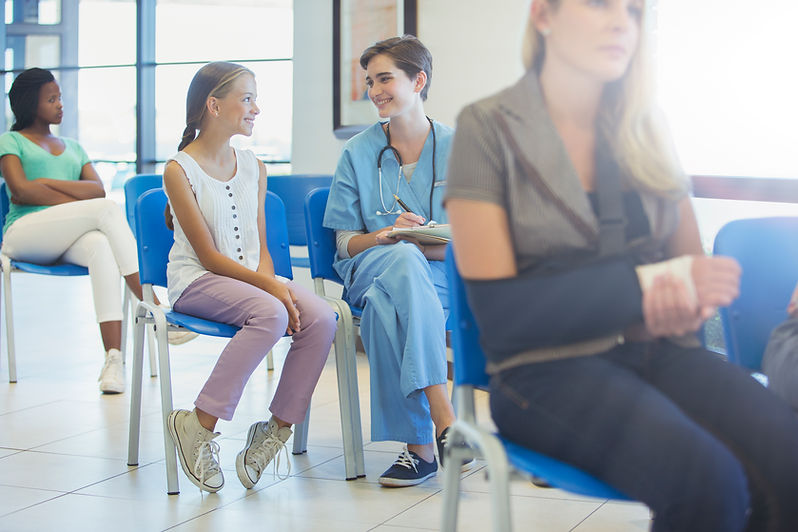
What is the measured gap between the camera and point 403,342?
2.37 metres

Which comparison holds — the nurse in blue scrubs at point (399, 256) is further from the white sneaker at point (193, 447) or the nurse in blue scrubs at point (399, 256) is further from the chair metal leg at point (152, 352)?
the chair metal leg at point (152, 352)

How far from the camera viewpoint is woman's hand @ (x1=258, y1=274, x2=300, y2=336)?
2.32m

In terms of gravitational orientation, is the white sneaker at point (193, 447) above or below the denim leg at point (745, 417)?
below

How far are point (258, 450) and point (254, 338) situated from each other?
28 centimetres

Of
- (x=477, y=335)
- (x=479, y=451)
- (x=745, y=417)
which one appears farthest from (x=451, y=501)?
(x=745, y=417)

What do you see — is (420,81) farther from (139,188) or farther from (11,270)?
(11,270)

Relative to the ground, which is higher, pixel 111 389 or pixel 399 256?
pixel 399 256

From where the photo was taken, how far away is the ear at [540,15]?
129 cm

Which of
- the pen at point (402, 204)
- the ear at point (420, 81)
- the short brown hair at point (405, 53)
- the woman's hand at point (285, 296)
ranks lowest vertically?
the woman's hand at point (285, 296)

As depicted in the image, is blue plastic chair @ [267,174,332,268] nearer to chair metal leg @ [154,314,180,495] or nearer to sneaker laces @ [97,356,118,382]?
sneaker laces @ [97,356,118,382]

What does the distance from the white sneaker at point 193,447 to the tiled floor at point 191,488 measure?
0.17ft

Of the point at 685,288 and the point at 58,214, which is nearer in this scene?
the point at 685,288

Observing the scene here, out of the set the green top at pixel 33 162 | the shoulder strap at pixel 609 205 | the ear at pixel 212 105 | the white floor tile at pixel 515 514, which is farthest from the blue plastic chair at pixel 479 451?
the green top at pixel 33 162

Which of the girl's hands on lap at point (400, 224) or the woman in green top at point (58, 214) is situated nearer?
the girl's hands on lap at point (400, 224)
